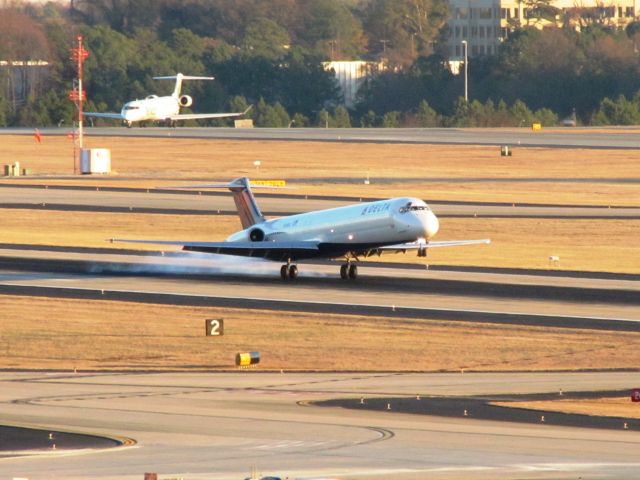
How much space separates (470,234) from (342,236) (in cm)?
1897

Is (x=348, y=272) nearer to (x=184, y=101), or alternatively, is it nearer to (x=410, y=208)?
(x=410, y=208)

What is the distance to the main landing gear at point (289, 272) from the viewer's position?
60.6 m

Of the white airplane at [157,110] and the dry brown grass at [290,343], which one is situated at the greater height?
the white airplane at [157,110]

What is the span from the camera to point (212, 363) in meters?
43.3

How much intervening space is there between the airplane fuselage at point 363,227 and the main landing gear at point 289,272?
4.31ft

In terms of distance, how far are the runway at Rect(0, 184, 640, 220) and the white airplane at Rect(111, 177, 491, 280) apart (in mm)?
24672

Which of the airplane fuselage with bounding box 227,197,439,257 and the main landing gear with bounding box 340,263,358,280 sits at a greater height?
the airplane fuselage with bounding box 227,197,439,257

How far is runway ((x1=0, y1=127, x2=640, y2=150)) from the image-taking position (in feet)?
478

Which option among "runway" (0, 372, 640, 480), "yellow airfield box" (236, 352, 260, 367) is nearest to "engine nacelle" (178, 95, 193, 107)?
"yellow airfield box" (236, 352, 260, 367)

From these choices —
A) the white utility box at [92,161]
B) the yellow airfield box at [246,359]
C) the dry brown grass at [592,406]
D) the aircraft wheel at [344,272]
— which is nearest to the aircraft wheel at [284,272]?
the aircraft wheel at [344,272]

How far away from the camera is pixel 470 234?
251 ft

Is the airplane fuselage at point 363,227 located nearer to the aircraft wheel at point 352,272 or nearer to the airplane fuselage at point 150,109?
the aircraft wheel at point 352,272

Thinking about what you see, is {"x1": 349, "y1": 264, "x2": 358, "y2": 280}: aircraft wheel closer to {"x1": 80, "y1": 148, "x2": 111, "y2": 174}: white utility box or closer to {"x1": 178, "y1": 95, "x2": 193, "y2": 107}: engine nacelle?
{"x1": 80, "y1": 148, "x2": 111, "y2": 174}: white utility box

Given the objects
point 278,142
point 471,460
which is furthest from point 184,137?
point 471,460
